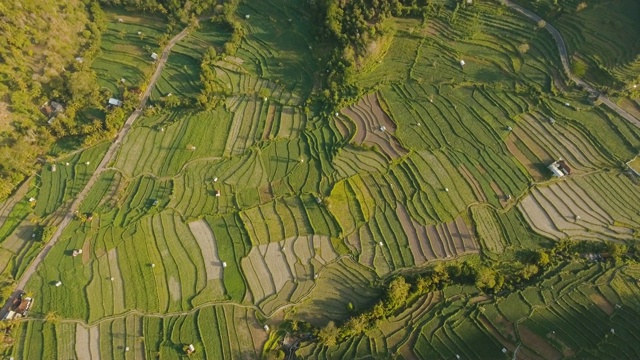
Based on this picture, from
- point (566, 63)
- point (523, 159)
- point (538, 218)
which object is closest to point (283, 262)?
point (538, 218)

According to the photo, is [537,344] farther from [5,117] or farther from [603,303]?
[5,117]

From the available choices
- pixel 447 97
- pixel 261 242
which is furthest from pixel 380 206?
pixel 447 97

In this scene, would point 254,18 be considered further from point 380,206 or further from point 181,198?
point 380,206

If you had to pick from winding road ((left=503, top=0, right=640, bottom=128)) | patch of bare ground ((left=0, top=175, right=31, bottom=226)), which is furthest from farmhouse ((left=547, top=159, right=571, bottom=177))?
patch of bare ground ((left=0, top=175, right=31, bottom=226))

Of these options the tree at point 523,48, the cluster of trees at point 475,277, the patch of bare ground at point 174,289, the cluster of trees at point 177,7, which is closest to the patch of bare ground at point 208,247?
the patch of bare ground at point 174,289

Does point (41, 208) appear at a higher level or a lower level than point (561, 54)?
lower

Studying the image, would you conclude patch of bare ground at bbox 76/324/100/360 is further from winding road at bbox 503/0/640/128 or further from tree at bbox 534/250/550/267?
winding road at bbox 503/0/640/128

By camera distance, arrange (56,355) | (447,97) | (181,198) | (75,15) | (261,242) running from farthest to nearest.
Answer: (75,15), (447,97), (181,198), (261,242), (56,355)
